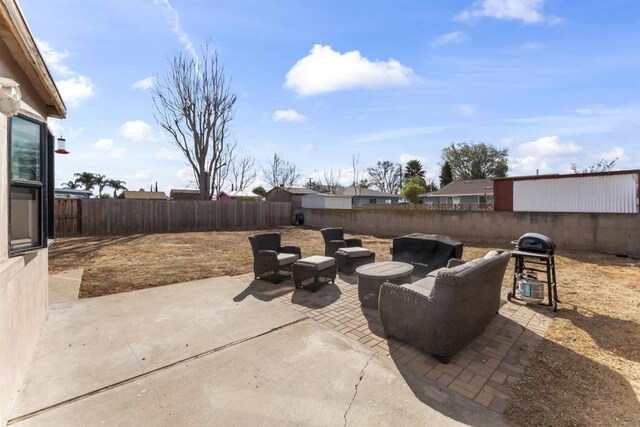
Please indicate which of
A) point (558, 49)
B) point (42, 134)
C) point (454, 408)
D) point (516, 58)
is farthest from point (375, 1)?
point (454, 408)

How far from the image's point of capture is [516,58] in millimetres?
6926

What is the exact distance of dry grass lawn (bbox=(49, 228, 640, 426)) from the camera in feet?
7.05

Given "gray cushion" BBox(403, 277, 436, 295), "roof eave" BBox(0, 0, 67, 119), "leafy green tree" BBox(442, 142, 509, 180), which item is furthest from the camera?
"leafy green tree" BBox(442, 142, 509, 180)

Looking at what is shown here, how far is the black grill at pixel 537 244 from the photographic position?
4148mm

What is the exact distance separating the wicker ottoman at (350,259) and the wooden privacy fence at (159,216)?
1194 cm

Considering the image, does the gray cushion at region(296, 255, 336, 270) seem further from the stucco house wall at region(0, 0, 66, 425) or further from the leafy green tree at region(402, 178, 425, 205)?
the leafy green tree at region(402, 178, 425, 205)

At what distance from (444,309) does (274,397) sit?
5.43ft

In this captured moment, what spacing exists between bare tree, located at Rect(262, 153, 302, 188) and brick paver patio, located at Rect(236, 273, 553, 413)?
3849cm

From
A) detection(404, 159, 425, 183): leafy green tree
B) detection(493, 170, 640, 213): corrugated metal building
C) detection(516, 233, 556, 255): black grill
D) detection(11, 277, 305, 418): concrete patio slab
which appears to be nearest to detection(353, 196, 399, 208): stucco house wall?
detection(404, 159, 425, 183): leafy green tree

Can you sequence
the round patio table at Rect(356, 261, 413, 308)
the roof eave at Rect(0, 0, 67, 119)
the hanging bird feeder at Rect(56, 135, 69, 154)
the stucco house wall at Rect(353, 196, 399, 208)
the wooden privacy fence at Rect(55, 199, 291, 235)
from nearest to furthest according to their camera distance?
the roof eave at Rect(0, 0, 67, 119), the round patio table at Rect(356, 261, 413, 308), the hanging bird feeder at Rect(56, 135, 69, 154), the wooden privacy fence at Rect(55, 199, 291, 235), the stucco house wall at Rect(353, 196, 399, 208)

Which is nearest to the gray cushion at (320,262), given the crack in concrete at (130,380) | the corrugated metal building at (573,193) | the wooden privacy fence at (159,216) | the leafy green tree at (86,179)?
the crack in concrete at (130,380)

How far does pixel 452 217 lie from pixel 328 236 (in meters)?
7.12

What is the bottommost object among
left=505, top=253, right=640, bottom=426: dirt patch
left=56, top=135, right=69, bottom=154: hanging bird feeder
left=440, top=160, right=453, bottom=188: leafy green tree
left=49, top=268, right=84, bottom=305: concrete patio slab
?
left=505, top=253, right=640, bottom=426: dirt patch

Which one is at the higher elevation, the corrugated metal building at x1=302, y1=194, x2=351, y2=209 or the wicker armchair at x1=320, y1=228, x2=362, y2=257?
the corrugated metal building at x1=302, y1=194, x2=351, y2=209
